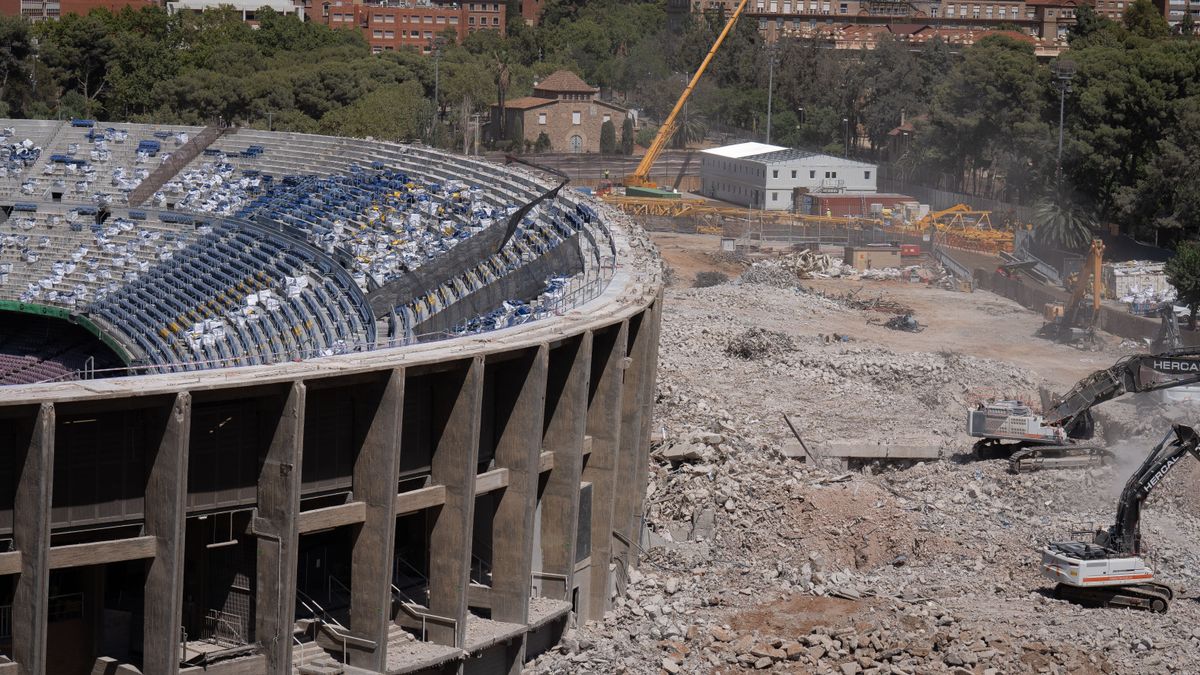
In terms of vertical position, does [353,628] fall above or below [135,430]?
below

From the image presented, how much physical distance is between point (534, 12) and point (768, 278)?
10734 centimetres

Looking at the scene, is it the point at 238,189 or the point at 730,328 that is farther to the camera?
the point at 238,189

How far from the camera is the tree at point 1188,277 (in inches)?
2432

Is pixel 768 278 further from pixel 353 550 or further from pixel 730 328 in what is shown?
pixel 353 550

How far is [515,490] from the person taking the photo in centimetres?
2950

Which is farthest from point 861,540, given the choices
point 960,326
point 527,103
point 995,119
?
point 527,103

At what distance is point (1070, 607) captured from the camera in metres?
32.3

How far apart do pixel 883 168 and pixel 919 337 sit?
178ft

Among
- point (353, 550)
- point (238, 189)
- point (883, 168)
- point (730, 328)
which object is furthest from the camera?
point (883, 168)

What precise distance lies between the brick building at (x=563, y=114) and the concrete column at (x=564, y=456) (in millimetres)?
89341

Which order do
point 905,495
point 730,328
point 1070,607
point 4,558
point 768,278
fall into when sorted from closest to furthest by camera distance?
point 4,558, point 1070,607, point 905,495, point 730,328, point 768,278

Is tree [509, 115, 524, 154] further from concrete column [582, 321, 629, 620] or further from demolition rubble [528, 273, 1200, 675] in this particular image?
concrete column [582, 321, 629, 620]

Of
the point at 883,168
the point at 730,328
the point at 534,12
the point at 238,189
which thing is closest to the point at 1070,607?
the point at 730,328

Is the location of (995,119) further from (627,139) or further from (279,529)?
(279,529)
